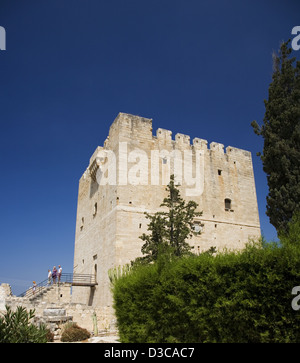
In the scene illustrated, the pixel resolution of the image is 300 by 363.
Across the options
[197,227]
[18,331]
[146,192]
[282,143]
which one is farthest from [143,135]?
[18,331]

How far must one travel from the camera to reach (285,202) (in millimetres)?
9945

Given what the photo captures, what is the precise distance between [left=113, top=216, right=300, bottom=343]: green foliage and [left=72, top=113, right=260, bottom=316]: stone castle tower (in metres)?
8.12

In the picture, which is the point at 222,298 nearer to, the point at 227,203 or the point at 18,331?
the point at 18,331

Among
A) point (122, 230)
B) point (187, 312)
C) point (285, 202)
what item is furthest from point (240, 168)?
point (187, 312)

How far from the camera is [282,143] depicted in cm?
1025

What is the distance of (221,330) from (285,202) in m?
5.89

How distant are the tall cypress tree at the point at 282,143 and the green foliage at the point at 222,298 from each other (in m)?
4.15

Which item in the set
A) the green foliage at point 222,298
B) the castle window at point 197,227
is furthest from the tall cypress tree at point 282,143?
the castle window at point 197,227

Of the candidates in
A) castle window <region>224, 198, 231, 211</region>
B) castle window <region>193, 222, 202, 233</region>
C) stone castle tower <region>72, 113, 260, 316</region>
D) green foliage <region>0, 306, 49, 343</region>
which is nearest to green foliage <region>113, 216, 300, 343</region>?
green foliage <region>0, 306, 49, 343</region>

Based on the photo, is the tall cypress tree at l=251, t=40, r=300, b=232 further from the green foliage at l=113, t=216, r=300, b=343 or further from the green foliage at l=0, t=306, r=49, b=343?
the green foliage at l=0, t=306, r=49, b=343

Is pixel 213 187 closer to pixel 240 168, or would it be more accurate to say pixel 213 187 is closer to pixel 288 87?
pixel 240 168

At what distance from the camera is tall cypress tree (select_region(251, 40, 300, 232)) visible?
9.94 metres

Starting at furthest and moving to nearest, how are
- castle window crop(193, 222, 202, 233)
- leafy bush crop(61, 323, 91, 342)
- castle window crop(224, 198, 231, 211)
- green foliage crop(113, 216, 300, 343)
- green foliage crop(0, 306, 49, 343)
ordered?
castle window crop(224, 198, 231, 211) → castle window crop(193, 222, 202, 233) → leafy bush crop(61, 323, 91, 342) → green foliage crop(0, 306, 49, 343) → green foliage crop(113, 216, 300, 343)

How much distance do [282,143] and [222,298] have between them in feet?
21.8
